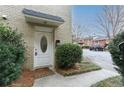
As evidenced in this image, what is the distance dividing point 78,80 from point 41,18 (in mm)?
1639

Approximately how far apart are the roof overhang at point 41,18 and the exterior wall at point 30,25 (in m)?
0.09

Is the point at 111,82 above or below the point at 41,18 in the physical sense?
below

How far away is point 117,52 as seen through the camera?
11.4ft

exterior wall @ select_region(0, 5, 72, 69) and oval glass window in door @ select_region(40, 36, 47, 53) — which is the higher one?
exterior wall @ select_region(0, 5, 72, 69)

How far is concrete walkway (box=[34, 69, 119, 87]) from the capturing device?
12.6 ft

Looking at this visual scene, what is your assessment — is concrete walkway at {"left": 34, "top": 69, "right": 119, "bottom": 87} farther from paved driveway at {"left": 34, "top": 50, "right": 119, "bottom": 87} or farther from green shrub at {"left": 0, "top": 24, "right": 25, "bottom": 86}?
green shrub at {"left": 0, "top": 24, "right": 25, "bottom": 86}

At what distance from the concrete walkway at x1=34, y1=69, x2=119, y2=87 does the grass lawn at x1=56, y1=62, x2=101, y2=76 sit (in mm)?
95

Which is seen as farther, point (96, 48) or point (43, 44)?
point (43, 44)

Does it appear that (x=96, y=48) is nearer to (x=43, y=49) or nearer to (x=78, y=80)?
(x=78, y=80)

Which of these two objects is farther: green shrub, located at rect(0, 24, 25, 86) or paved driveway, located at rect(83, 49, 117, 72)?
paved driveway, located at rect(83, 49, 117, 72)

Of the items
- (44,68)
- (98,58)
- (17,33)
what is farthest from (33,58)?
(98,58)

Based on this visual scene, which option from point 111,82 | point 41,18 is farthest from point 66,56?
point 111,82

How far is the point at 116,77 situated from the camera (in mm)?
3746

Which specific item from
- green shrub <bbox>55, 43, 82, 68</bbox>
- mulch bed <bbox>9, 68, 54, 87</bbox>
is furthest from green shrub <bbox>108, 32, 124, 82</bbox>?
mulch bed <bbox>9, 68, 54, 87</bbox>
